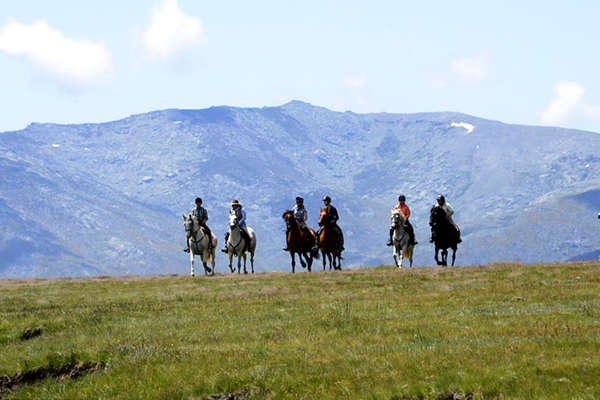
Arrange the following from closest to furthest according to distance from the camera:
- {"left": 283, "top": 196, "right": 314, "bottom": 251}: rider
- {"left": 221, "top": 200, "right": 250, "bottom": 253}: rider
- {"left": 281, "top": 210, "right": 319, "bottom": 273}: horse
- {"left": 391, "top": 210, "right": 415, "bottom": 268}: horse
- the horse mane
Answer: the horse mane < {"left": 391, "top": 210, "right": 415, "bottom": 268}: horse < {"left": 221, "top": 200, "right": 250, "bottom": 253}: rider < {"left": 281, "top": 210, "right": 319, "bottom": 273}: horse < {"left": 283, "top": 196, "right": 314, "bottom": 251}: rider

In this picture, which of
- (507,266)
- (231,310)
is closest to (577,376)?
(231,310)

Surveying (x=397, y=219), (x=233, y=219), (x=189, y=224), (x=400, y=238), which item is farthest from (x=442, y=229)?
(x=189, y=224)

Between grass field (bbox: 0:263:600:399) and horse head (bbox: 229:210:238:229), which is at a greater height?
horse head (bbox: 229:210:238:229)

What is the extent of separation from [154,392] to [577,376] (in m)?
7.90

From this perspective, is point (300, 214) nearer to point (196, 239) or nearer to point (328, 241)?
point (328, 241)

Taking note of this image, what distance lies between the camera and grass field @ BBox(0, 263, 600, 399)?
17625mm

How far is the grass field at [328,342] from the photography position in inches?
694

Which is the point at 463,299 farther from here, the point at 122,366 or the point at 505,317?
the point at 122,366

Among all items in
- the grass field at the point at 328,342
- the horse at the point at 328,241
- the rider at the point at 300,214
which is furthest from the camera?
the rider at the point at 300,214

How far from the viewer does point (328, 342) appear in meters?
22.1

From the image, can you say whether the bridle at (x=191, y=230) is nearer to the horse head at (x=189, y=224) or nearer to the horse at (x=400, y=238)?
the horse head at (x=189, y=224)

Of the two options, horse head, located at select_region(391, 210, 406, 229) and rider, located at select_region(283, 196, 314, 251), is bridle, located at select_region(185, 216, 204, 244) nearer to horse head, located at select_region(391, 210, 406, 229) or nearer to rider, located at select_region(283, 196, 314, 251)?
rider, located at select_region(283, 196, 314, 251)

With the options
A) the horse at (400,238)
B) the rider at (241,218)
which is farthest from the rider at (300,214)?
the horse at (400,238)

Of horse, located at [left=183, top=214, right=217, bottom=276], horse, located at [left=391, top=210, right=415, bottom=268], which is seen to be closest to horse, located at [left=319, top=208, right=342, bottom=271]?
horse, located at [left=391, top=210, right=415, bottom=268]
